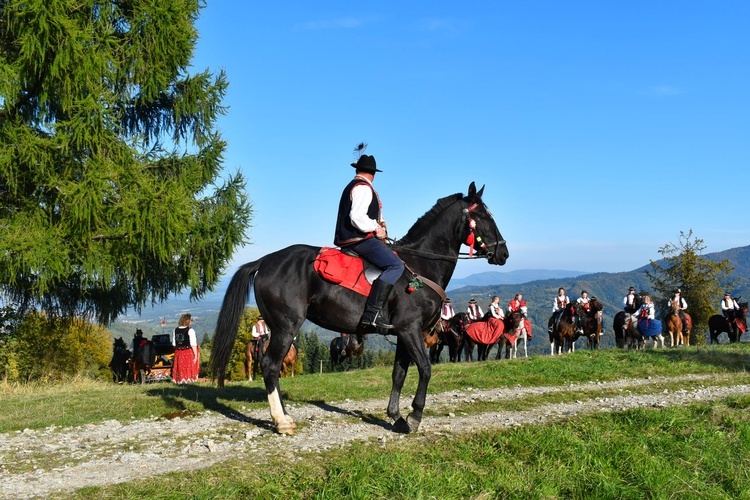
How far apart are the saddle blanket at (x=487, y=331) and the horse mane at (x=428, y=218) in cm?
1585

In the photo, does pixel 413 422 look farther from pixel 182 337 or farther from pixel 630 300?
pixel 630 300

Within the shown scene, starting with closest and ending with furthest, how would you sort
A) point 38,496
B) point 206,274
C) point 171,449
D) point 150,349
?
1. point 38,496
2. point 171,449
3. point 206,274
4. point 150,349

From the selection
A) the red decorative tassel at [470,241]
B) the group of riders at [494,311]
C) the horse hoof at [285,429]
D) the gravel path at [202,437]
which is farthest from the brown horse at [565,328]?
the horse hoof at [285,429]

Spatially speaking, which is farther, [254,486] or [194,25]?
[194,25]

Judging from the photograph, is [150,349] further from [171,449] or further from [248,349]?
[171,449]

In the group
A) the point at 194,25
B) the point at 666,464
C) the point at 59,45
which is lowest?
the point at 666,464

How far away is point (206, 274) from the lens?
17.5 m

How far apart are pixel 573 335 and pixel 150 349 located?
16285 mm

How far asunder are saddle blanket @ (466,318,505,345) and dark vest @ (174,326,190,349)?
1051 cm

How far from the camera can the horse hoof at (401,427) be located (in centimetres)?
746

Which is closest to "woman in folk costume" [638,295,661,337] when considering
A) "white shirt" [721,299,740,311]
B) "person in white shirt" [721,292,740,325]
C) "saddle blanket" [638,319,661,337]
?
"saddle blanket" [638,319,661,337]

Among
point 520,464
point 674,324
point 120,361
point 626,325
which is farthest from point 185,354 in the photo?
point 674,324

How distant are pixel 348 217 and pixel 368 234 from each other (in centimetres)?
33

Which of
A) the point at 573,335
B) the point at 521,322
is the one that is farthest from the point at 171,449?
A: the point at 573,335
